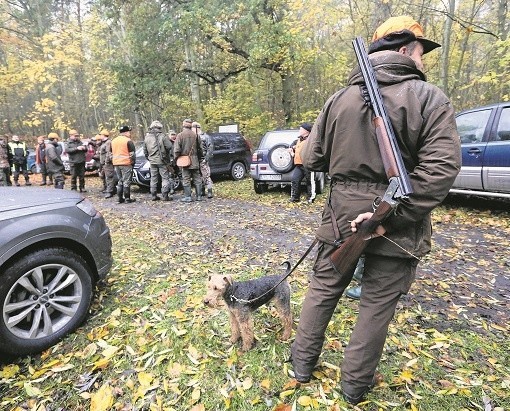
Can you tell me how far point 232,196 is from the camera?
31.7 ft

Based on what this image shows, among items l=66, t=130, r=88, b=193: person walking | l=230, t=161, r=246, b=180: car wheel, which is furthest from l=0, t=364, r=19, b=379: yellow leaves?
l=230, t=161, r=246, b=180: car wheel

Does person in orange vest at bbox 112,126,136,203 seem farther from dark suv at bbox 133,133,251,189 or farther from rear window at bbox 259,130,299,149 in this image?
rear window at bbox 259,130,299,149

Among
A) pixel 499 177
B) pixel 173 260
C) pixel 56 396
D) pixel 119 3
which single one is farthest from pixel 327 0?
pixel 56 396

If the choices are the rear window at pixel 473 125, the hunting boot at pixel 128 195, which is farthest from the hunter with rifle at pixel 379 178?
the hunting boot at pixel 128 195

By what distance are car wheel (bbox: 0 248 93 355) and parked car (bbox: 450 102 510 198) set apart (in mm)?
6742

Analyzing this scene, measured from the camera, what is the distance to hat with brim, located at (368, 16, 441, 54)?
6.38 ft

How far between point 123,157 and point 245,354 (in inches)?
289

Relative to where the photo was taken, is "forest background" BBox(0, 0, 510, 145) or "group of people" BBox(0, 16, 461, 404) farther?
"forest background" BBox(0, 0, 510, 145)

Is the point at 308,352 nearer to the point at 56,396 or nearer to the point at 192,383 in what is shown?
the point at 192,383

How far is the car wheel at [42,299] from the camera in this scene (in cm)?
265

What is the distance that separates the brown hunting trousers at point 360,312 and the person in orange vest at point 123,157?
7696mm

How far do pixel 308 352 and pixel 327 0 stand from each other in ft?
51.3

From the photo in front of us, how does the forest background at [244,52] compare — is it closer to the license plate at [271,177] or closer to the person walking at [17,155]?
the person walking at [17,155]

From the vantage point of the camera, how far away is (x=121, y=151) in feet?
28.2
